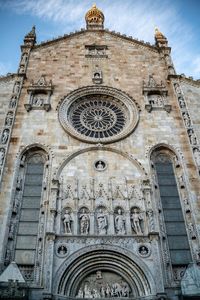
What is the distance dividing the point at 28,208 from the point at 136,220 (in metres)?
4.34

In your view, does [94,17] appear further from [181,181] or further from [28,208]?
[28,208]

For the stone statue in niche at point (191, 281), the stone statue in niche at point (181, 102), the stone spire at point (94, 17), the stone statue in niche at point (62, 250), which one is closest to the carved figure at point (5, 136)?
the stone statue in niche at point (62, 250)

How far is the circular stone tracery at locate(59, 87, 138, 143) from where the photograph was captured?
16.1 metres

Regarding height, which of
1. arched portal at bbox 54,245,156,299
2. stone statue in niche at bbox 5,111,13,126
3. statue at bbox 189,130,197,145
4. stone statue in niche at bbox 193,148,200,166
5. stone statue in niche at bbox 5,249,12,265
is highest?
stone statue in niche at bbox 5,111,13,126

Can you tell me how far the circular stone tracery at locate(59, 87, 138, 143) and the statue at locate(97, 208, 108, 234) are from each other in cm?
368

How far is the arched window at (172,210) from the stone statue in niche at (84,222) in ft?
10.3

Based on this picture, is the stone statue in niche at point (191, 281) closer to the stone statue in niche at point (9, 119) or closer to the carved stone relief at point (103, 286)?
the carved stone relief at point (103, 286)

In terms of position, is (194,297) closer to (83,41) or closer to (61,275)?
(61,275)

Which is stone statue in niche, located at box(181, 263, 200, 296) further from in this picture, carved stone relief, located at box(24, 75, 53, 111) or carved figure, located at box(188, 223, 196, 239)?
carved stone relief, located at box(24, 75, 53, 111)

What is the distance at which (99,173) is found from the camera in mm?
14594

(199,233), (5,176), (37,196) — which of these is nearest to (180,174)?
(199,233)

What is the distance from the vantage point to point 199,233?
1283 cm

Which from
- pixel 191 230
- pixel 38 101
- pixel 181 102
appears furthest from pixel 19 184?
pixel 181 102

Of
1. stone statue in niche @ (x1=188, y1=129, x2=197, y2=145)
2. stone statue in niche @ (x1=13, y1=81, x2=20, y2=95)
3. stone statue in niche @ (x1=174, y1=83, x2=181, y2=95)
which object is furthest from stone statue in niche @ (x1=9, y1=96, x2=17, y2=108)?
stone statue in niche @ (x1=188, y1=129, x2=197, y2=145)
